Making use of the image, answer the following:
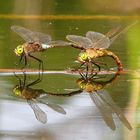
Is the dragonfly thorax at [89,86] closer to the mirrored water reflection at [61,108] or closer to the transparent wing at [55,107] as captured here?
the mirrored water reflection at [61,108]

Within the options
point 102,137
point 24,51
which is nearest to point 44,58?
point 24,51

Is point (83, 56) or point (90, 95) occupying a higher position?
point (83, 56)

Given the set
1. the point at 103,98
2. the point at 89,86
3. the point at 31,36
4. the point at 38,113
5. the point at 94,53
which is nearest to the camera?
the point at 38,113

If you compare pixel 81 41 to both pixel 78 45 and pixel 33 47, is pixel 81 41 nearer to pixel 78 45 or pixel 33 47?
pixel 78 45

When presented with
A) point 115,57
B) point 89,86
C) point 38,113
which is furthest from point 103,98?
point 115,57

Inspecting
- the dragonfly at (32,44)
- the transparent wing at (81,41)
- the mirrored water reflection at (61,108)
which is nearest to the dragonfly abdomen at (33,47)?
the dragonfly at (32,44)

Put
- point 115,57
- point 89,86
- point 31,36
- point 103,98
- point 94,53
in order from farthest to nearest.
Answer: point 31,36 → point 94,53 → point 115,57 → point 89,86 → point 103,98

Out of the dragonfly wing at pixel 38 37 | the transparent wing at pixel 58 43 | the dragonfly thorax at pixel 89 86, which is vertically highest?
the dragonfly wing at pixel 38 37
